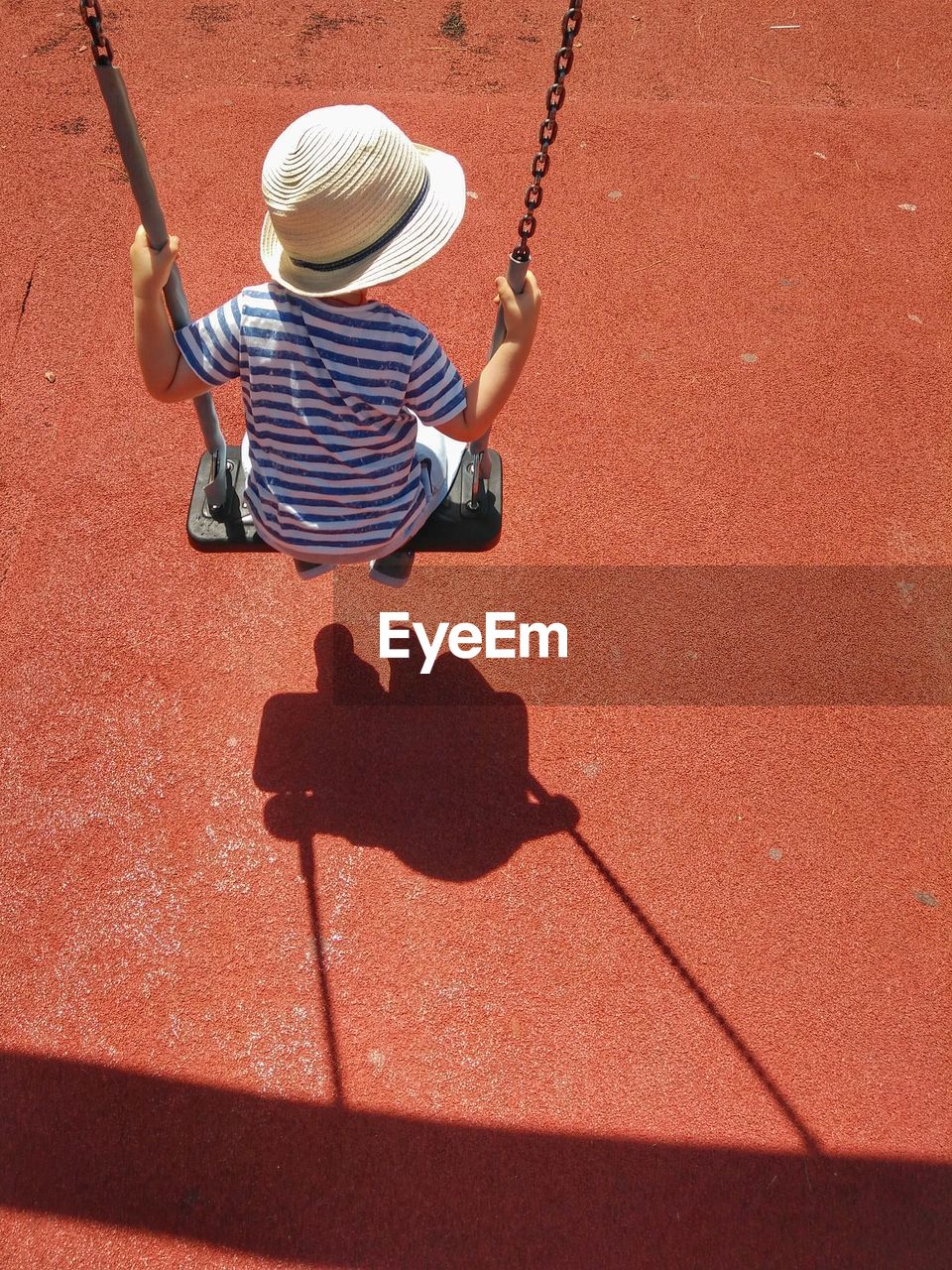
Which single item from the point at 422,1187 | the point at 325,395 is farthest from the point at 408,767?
the point at 325,395

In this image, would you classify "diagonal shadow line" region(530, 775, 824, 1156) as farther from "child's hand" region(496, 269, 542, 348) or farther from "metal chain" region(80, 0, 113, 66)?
"metal chain" region(80, 0, 113, 66)

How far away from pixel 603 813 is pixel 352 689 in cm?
82

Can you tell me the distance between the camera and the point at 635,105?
474cm

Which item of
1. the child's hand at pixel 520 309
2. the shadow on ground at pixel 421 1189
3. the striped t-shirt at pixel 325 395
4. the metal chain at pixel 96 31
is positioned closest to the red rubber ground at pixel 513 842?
the shadow on ground at pixel 421 1189

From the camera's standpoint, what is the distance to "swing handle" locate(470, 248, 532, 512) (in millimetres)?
1887

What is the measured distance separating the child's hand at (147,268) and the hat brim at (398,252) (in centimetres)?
19

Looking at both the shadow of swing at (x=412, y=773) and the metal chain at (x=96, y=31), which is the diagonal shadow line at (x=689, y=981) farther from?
the metal chain at (x=96, y=31)

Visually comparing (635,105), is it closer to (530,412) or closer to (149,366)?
(530,412)

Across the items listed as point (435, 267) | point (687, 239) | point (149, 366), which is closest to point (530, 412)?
point (435, 267)

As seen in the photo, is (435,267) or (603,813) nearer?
(603,813)

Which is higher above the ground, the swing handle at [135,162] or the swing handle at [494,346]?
the swing handle at [135,162]

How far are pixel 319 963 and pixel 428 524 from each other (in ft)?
3.71

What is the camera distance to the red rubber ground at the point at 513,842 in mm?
2262

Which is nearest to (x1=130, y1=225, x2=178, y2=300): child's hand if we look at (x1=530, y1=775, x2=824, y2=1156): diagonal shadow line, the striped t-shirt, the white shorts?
the striped t-shirt
